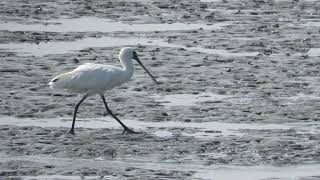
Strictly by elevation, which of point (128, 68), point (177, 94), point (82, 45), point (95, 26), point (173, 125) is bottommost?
point (173, 125)

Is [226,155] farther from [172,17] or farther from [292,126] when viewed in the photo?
[172,17]

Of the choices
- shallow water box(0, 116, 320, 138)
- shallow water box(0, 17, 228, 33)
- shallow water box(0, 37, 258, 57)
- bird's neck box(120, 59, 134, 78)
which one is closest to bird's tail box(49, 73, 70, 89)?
shallow water box(0, 116, 320, 138)

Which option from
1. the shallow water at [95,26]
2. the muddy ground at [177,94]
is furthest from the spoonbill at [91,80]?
the shallow water at [95,26]

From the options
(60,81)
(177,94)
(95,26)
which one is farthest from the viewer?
(95,26)

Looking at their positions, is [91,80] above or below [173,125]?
above

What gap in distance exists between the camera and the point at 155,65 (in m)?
19.0

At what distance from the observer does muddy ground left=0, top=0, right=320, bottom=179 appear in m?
12.8

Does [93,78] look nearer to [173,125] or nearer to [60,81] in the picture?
[60,81]

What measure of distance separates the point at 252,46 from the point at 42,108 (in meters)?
6.45

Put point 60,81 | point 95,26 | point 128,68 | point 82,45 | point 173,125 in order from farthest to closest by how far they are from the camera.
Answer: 1. point 95,26
2. point 82,45
3. point 128,68
4. point 173,125
5. point 60,81

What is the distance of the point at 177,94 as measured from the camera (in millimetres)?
16781

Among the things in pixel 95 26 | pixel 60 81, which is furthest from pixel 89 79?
pixel 95 26

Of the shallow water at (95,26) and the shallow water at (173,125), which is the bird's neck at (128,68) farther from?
the shallow water at (95,26)

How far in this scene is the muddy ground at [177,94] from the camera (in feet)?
42.1
